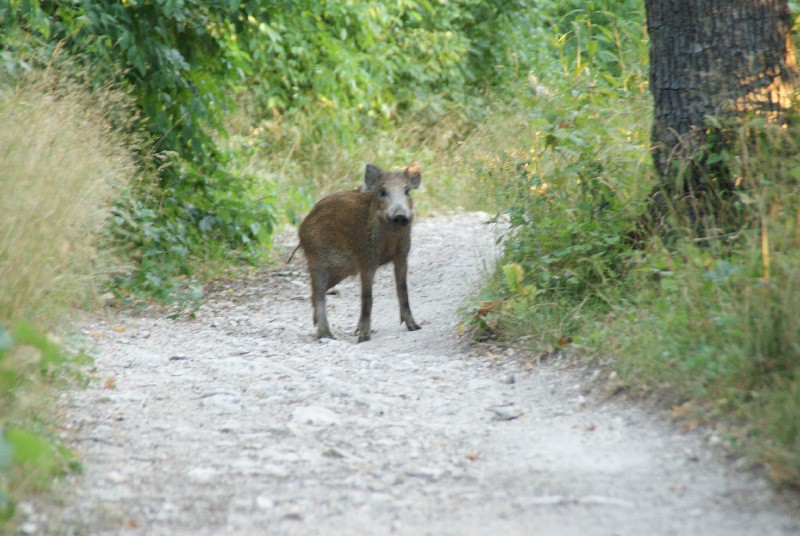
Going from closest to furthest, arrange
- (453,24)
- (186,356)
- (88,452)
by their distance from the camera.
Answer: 1. (88,452)
2. (186,356)
3. (453,24)

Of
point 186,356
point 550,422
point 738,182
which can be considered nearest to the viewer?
point 550,422

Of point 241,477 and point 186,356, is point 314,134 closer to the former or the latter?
point 186,356

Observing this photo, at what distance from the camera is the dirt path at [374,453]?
3.07 meters

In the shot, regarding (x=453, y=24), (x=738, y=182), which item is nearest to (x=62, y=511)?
(x=738, y=182)

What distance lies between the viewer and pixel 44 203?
490 cm

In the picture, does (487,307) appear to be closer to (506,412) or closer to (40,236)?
(506,412)

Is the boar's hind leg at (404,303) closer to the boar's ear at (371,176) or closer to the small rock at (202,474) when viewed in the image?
the boar's ear at (371,176)

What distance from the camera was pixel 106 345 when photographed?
5.89 meters

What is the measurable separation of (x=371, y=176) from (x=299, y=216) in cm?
474

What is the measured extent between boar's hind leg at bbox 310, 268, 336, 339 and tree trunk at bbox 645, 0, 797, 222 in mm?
2716

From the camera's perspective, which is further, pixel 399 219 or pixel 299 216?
pixel 299 216

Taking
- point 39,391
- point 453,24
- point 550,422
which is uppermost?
point 453,24

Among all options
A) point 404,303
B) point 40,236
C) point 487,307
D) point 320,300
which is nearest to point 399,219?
point 404,303

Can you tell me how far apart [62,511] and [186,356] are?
2.58 m
